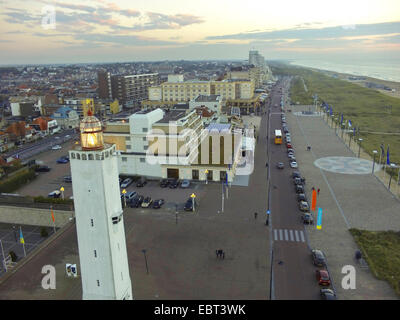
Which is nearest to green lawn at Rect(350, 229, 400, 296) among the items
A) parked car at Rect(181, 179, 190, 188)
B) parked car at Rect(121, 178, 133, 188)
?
parked car at Rect(181, 179, 190, 188)

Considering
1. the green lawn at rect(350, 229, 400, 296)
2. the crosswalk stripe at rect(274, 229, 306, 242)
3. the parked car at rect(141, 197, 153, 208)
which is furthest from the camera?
the parked car at rect(141, 197, 153, 208)

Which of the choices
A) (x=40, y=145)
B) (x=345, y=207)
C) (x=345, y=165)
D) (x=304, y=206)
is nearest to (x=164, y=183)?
(x=304, y=206)

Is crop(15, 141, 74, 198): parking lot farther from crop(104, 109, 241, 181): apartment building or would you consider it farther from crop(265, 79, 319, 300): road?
crop(265, 79, 319, 300): road

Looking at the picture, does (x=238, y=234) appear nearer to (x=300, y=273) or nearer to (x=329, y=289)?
(x=300, y=273)

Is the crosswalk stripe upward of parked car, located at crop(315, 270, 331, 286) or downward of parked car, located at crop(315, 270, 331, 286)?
downward

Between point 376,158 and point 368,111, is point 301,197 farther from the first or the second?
point 368,111
